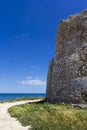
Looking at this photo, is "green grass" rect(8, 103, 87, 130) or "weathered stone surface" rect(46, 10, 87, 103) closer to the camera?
"green grass" rect(8, 103, 87, 130)

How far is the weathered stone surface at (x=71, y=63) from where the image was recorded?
16000 millimetres

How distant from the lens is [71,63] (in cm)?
1688

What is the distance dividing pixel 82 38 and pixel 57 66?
313cm

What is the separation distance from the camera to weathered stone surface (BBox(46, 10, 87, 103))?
16000 mm

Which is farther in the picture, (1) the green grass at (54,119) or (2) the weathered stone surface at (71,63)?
(2) the weathered stone surface at (71,63)

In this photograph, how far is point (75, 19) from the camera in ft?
57.6

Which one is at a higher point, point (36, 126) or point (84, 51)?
point (84, 51)

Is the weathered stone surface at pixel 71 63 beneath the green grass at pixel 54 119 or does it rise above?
above

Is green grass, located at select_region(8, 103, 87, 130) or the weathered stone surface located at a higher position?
the weathered stone surface

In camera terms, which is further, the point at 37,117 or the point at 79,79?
the point at 79,79

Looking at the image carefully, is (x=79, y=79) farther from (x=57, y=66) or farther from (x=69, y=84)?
(x=57, y=66)

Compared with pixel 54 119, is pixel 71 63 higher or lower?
higher

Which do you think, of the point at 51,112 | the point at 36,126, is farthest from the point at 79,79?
the point at 36,126

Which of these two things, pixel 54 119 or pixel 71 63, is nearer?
pixel 54 119
